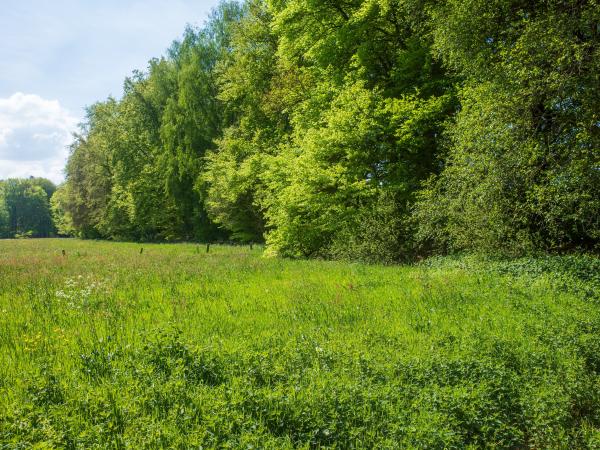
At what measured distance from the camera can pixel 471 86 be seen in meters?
16.5

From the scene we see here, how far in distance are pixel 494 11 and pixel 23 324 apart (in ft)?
56.4

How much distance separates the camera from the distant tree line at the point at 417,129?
12.9 meters

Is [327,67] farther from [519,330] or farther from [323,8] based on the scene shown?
[519,330]

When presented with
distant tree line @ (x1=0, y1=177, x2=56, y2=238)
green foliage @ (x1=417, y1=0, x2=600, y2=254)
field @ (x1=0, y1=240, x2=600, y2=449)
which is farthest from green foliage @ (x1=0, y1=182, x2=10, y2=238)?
green foliage @ (x1=417, y1=0, x2=600, y2=254)

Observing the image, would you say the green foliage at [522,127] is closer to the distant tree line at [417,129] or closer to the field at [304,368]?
the distant tree line at [417,129]

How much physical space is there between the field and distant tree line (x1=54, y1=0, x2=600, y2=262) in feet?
16.2

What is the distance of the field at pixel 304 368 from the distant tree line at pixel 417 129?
493 cm

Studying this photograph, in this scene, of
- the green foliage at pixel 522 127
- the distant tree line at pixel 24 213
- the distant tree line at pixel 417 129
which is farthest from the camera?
the distant tree line at pixel 24 213

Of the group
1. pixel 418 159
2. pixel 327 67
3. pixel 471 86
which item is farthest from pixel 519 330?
pixel 327 67

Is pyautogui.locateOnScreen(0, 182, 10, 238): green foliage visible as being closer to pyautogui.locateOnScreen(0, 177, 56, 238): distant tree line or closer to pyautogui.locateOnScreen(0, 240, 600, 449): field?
pyautogui.locateOnScreen(0, 177, 56, 238): distant tree line

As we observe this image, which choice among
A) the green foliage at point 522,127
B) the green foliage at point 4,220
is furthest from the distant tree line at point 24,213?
the green foliage at point 522,127

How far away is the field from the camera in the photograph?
446cm

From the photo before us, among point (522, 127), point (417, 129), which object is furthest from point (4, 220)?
point (522, 127)

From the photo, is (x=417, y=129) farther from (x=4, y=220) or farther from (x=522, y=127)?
(x=4, y=220)
